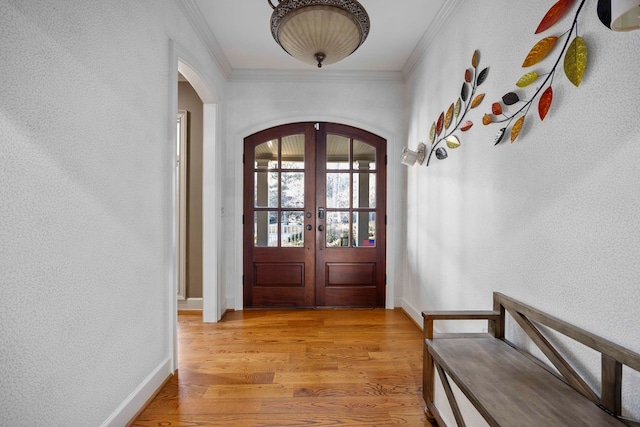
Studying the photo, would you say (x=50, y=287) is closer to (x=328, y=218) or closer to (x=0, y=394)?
(x=0, y=394)

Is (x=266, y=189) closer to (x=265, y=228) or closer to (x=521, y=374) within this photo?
(x=265, y=228)

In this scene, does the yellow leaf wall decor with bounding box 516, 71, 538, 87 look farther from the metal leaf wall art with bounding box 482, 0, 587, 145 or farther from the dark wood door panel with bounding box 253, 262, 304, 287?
the dark wood door panel with bounding box 253, 262, 304, 287

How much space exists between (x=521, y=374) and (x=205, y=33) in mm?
3243

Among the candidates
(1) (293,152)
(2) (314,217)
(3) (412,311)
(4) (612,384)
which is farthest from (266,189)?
(4) (612,384)

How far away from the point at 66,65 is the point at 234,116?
2507mm

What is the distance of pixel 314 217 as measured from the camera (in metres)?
3.81

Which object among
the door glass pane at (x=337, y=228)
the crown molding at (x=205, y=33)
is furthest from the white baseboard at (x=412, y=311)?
the crown molding at (x=205, y=33)

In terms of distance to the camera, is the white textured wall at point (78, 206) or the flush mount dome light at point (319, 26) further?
the flush mount dome light at point (319, 26)

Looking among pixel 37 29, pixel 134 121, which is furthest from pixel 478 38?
pixel 37 29

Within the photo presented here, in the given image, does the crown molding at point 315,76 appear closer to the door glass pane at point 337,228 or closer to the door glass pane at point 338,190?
the door glass pane at point 338,190

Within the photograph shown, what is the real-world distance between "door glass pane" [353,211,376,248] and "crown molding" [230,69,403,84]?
1.55 meters

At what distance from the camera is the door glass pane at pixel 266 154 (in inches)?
149

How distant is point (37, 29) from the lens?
1.14 m

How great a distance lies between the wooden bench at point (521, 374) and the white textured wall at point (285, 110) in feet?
8.08
